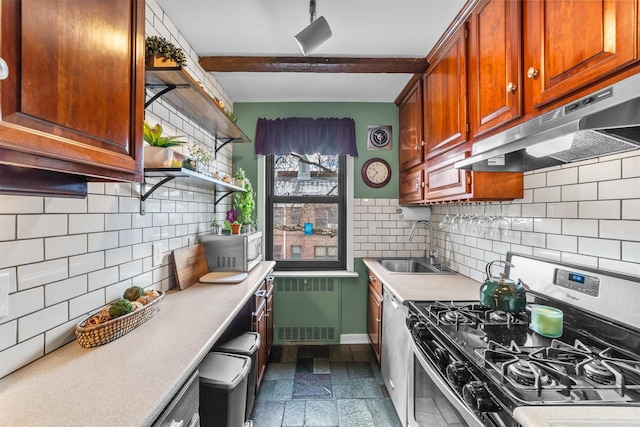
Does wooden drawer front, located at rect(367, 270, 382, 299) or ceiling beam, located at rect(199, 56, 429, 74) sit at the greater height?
ceiling beam, located at rect(199, 56, 429, 74)

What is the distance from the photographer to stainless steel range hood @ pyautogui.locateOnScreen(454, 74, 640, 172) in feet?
2.48

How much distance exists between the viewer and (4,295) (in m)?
0.86

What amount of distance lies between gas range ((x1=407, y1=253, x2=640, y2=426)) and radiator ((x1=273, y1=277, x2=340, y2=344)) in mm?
1530

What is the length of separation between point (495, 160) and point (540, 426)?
1103mm

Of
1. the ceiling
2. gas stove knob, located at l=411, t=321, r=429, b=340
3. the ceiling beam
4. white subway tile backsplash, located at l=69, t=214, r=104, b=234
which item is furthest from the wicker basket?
the ceiling beam

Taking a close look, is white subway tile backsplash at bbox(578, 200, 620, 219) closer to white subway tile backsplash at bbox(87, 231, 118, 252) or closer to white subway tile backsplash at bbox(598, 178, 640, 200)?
white subway tile backsplash at bbox(598, 178, 640, 200)

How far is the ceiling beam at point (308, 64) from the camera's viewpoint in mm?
2229

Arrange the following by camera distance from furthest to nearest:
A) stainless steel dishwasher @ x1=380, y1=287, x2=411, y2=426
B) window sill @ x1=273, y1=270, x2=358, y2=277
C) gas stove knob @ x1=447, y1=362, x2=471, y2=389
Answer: window sill @ x1=273, y1=270, x2=358, y2=277 → stainless steel dishwasher @ x1=380, y1=287, x2=411, y2=426 → gas stove knob @ x1=447, y1=362, x2=471, y2=389

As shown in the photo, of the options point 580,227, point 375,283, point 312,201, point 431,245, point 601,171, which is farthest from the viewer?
point 312,201

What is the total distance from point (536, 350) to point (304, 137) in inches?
98.3

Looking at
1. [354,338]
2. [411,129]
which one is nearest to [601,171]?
[411,129]

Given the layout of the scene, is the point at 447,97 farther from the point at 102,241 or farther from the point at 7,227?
the point at 7,227

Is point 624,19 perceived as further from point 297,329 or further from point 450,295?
point 297,329

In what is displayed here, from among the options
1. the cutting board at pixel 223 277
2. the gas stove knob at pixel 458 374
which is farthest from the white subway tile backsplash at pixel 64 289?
the gas stove knob at pixel 458 374
